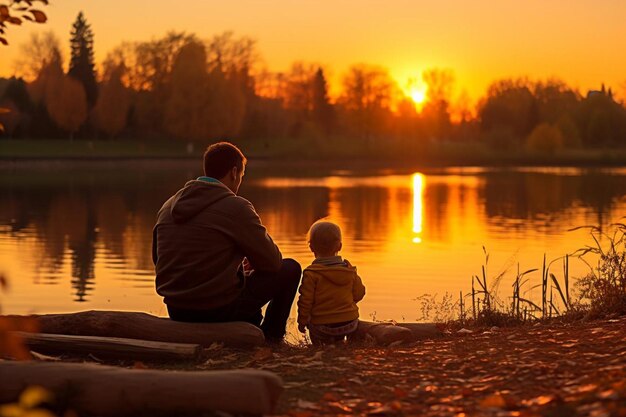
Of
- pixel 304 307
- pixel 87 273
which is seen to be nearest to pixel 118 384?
pixel 304 307

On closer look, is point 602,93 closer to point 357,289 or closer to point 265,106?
point 265,106

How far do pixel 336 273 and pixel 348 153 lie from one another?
231 ft

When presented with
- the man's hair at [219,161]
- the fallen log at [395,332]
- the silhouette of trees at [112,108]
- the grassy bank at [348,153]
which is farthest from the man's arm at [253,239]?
the silhouette of trees at [112,108]

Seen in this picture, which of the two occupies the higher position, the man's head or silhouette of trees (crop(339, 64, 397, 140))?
silhouette of trees (crop(339, 64, 397, 140))

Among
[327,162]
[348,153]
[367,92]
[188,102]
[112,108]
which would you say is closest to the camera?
[112,108]

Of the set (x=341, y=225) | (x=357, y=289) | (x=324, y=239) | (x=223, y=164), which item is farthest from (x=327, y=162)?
(x=223, y=164)

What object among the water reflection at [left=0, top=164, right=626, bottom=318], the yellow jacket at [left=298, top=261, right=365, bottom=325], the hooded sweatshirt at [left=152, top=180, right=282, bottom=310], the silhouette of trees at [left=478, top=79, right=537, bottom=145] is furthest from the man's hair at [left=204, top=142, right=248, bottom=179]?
the silhouette of trees at [left=478, top=79, right=537, bottom=145]

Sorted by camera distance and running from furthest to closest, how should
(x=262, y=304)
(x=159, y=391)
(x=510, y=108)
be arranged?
(x=510, y=108) < (x=262, y=304) < (x=159, y=391)

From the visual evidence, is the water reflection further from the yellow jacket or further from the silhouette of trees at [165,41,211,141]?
the silhouette of trees at [165,41,211,141]

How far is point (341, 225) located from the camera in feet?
80.7

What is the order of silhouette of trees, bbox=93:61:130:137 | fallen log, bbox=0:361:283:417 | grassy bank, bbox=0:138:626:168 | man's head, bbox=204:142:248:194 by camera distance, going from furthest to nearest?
1. silhouette of trees, bbox=93:61:130:137
2. grassy bank, bbox=0:138:626:168
3. man's head, bbox=204:142:248:194
4. fallen log, bbox=0:361:283:417

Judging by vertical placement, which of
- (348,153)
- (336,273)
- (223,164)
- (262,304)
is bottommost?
(262,304)

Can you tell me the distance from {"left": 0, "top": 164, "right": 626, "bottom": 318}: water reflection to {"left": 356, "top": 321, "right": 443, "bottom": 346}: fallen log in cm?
451

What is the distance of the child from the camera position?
21.5 feet
